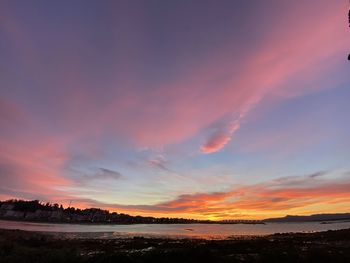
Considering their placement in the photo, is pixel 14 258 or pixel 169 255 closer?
pixel 14 258

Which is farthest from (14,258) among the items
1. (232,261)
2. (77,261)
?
(232,261)

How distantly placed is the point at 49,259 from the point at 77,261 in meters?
1.84

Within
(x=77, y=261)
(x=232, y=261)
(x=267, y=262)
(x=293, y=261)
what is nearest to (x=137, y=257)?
(x=77, y=261)

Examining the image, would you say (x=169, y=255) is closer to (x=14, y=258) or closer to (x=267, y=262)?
(x=267, y=262)

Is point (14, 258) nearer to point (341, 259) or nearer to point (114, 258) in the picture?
point (114, 258)

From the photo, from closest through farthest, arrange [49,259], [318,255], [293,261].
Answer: [49,259] → [293,261] → [318,255]

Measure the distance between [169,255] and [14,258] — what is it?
438 inches

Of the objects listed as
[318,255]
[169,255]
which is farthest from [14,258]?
[318,255]

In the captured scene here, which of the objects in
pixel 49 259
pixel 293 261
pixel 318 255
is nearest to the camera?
pixel 49 259

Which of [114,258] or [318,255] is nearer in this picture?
[114,258]

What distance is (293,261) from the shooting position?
92.7 ft

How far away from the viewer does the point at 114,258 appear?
26359mm

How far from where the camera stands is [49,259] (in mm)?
25781

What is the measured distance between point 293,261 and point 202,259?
261 inches
